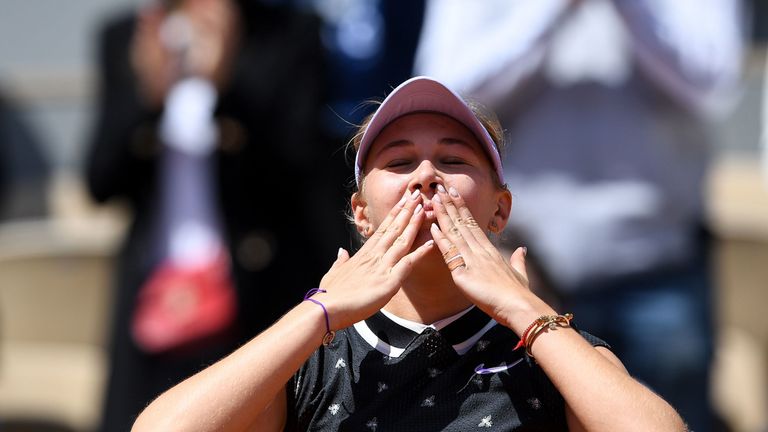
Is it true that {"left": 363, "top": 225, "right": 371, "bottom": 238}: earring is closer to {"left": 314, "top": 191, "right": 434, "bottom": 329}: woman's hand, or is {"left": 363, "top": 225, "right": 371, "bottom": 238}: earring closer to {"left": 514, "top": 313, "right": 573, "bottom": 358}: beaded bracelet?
{"left": 314, "top": 191, "right": 434, "bottom": 329}: woman's hand

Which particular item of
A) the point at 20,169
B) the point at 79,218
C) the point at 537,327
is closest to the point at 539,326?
the point at 537,327

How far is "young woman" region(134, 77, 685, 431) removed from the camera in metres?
2.54

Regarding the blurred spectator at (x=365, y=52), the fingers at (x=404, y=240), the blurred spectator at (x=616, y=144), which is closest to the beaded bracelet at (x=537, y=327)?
the fingers at (x=404, y=240)

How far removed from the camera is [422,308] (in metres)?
2.80

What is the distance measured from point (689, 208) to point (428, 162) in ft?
6.72

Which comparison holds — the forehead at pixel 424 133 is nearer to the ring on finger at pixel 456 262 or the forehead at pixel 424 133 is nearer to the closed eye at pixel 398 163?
the closed eye at pixel 398 163

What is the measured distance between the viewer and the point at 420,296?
2807 mm

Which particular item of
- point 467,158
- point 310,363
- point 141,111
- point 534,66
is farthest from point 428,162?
point 141,111

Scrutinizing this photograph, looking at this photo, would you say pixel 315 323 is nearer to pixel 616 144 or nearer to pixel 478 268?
pixel 478 268

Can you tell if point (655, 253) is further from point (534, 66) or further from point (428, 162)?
point (428, 162)

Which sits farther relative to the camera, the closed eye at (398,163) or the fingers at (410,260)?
the closed eye at (398,163)

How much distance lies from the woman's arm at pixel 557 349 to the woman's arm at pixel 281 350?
0.07 m

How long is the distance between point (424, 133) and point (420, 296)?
35cm

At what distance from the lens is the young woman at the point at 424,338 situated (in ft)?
8.34
